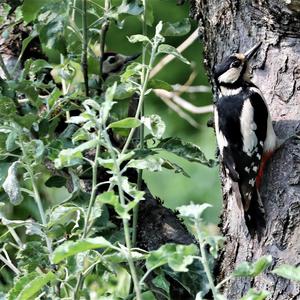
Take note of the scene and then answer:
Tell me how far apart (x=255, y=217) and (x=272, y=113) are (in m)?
0.39

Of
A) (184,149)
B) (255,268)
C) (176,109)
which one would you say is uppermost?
(255,268)

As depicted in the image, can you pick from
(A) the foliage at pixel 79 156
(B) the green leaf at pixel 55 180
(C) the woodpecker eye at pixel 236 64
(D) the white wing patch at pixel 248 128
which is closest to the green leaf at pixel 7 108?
(A) the foliage at pixel 79 156

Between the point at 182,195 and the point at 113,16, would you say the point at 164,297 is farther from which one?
the point at 182,195

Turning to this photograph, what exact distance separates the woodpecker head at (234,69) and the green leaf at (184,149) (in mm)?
313

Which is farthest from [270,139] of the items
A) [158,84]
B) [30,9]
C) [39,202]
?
[30,9]

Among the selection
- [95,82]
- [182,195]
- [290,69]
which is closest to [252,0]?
[290,69]

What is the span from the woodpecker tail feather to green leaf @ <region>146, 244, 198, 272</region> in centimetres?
78

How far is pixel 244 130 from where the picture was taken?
3223 millimetres

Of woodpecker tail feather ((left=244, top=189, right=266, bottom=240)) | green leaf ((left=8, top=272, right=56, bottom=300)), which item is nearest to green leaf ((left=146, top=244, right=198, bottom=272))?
green leaf ((left=8, top=272, right=56, bottom=300))

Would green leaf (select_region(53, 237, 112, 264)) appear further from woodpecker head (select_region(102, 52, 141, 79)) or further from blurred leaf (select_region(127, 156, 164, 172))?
woodpecker head (select_region(102, 52, 141, 79))

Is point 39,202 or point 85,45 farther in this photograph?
point 85,45

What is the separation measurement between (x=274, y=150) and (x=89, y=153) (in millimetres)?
659

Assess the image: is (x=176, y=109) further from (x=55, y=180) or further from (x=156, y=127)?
(x=156, y=127)

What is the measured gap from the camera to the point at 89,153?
3.15 m
